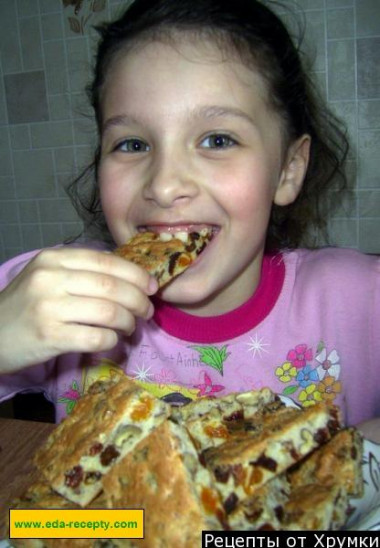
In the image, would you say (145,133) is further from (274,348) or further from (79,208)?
(79,208)

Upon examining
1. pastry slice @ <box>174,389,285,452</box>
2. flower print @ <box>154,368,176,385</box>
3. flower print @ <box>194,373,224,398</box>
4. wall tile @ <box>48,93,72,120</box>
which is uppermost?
wall tile @ <box>48,93,72,120</box>

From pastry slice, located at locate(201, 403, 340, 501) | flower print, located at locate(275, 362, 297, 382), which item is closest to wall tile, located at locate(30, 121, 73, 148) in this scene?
flower print, located at locate(275, 362, 297, 382)

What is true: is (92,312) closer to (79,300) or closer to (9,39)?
(79,300)

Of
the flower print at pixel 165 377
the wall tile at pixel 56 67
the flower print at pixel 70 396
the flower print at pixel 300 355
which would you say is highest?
the wall tile at pixel 56 67

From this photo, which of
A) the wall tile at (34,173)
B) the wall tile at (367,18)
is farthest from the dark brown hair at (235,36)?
the wall tile at (34,173)

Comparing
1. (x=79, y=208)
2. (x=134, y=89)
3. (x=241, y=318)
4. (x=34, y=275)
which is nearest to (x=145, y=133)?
(x=134, y=89)

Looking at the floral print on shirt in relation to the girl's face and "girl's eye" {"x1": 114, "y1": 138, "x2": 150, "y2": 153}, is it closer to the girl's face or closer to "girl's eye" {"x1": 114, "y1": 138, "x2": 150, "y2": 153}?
the girl's face

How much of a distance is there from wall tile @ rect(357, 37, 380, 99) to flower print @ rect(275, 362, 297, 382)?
1638 mm

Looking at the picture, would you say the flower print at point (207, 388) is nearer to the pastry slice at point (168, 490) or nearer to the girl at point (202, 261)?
the girl at point (202, 261)

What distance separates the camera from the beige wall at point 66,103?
2.28 meters

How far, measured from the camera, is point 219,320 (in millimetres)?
1316

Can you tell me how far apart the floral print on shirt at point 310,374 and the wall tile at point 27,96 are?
2.17m

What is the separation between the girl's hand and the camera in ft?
2.48

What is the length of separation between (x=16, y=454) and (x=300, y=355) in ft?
2.47
